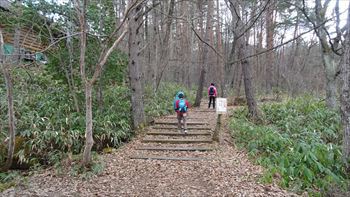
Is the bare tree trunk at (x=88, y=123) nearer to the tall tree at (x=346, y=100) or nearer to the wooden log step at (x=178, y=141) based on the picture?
the wooden log step at (x=178, y=141)

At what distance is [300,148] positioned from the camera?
6.30 m

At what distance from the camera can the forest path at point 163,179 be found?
455 centimetres

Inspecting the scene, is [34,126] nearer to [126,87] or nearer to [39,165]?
[39,165]

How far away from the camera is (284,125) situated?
31.0ft

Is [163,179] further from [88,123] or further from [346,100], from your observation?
[346,100]

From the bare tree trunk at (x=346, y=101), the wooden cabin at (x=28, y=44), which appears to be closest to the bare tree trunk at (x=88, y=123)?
the wooden cabin at (x=28, y=44)

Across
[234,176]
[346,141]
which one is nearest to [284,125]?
[346,141]

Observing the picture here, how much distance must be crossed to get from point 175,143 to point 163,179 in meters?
2.55

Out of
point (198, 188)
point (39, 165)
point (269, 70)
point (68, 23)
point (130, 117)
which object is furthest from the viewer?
point (269, 70)

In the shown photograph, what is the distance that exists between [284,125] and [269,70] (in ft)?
36.8

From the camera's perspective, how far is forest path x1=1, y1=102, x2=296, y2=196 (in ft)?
14.9

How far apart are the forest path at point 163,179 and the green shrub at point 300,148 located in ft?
1.64

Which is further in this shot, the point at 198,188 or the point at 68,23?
the point at 68,23

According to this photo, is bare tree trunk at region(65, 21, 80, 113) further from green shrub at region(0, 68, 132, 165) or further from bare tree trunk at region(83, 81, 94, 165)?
bare tree trunk at region(83, 81, 94, 165)
